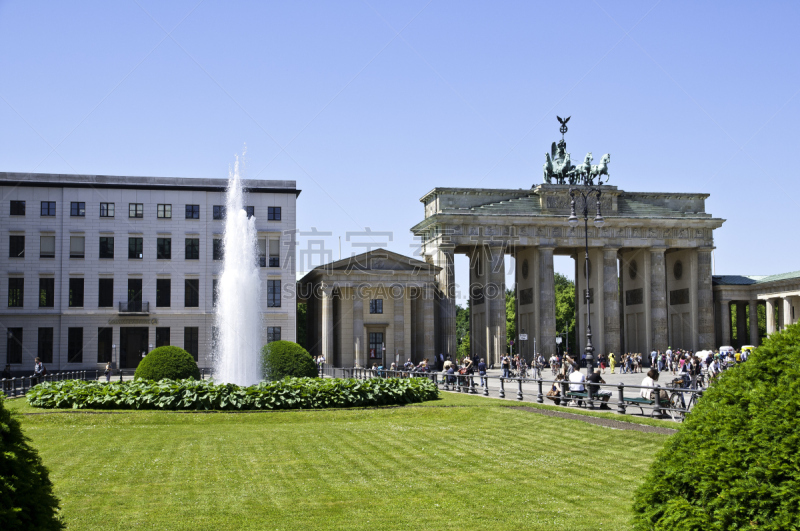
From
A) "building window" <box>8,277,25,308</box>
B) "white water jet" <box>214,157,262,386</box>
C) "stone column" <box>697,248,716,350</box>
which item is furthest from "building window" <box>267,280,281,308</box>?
"stone column" <box>697,248,716,350</box>

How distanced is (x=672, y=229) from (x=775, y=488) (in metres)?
82.4

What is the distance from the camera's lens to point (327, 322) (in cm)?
7156

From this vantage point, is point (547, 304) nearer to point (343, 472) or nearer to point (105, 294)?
point (105, 294)

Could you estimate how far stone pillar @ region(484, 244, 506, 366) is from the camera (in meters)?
77.6

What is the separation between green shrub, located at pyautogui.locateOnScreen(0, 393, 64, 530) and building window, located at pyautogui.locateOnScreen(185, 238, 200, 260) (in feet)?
205

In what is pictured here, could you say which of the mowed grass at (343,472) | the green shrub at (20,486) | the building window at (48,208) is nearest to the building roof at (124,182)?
the building window at (48,208)

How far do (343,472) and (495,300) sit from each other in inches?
2532

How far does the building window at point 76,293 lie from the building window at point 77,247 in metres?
2.16

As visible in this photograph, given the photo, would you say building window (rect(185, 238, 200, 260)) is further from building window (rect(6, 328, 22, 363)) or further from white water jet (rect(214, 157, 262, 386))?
white water jet (rect(214, 157, 262, 386))

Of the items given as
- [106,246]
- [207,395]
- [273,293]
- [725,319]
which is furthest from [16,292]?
[725,319]

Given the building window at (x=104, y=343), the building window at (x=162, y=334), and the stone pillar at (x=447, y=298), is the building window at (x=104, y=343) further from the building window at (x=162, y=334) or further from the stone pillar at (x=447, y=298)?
the stone pillar at (x=447, y=298)

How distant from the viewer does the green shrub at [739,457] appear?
5891 mm

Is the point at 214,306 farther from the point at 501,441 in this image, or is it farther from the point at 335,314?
the point at 501,441

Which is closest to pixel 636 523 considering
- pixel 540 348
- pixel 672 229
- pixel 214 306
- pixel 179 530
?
pixel 179 530
